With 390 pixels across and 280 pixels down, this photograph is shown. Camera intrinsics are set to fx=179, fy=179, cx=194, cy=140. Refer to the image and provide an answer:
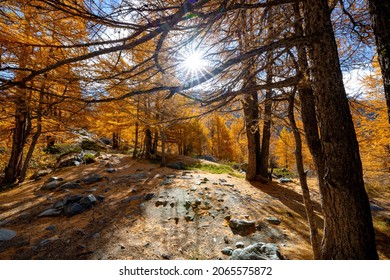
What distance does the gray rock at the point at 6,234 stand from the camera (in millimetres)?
3184

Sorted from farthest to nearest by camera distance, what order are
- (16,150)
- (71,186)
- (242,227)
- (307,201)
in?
1. (16,150)
2. (71,186)
3. (242,227)
4. (307,201)

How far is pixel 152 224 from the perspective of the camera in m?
3.72

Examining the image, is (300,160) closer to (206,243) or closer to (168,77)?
(206,243)

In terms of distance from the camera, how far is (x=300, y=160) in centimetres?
247

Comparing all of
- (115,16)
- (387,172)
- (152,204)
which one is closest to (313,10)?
(115,16)

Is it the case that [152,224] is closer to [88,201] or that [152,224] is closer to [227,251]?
[227,251]

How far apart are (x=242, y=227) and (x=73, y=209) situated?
12.6ft

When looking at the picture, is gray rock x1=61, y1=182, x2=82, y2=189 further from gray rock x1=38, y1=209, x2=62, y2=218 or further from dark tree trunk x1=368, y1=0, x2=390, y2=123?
dark tree trunk x1=368, y1=0, x2=390, y2=123

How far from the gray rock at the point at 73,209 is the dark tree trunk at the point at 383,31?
17.9 feet

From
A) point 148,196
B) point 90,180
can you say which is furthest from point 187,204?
point 90,180

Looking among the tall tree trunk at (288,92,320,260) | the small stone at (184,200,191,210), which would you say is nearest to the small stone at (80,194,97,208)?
the small stone at (184,200,191,210)

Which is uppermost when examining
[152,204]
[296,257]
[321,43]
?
[321,43]

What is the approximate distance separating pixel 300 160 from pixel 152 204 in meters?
3.63

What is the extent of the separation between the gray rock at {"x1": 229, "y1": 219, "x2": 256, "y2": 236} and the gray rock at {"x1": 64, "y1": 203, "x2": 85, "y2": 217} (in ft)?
11.6
